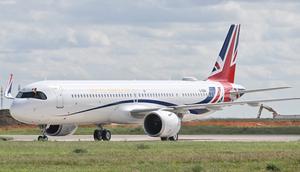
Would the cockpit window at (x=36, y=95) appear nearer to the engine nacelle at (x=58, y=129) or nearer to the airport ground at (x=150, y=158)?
the engine nacelle at (x=58, y=129)

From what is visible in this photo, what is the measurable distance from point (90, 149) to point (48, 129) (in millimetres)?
18150

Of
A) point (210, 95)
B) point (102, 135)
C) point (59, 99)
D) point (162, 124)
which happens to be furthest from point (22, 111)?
point (210, 95)

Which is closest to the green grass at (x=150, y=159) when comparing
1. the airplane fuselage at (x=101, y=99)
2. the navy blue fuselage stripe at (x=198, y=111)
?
the airplane fuselage at (x=101, y=99)

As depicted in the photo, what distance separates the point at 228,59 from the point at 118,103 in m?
14.1

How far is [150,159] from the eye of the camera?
105 feet

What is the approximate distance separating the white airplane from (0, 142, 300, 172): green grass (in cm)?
1174

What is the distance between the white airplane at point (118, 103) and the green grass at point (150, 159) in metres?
11.7

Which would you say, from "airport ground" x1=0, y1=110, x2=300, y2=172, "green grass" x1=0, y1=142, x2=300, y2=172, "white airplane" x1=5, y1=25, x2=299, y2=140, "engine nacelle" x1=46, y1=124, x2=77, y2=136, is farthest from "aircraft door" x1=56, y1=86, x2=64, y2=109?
"green grass" x1=0, y1=142, x2=300, y2=172

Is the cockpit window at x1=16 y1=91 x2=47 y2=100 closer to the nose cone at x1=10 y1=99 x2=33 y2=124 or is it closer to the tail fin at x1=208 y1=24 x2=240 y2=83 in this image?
the nose cone at x1=10 y1=99 x2=33 y2=124

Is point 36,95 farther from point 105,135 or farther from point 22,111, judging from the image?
point 105,135

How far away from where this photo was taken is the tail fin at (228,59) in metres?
66.6

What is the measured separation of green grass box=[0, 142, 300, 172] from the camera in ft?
95.5

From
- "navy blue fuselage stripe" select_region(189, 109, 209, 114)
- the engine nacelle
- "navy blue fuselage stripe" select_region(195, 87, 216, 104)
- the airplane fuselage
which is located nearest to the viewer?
the airplane fuselage

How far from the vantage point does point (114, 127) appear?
83562mm
